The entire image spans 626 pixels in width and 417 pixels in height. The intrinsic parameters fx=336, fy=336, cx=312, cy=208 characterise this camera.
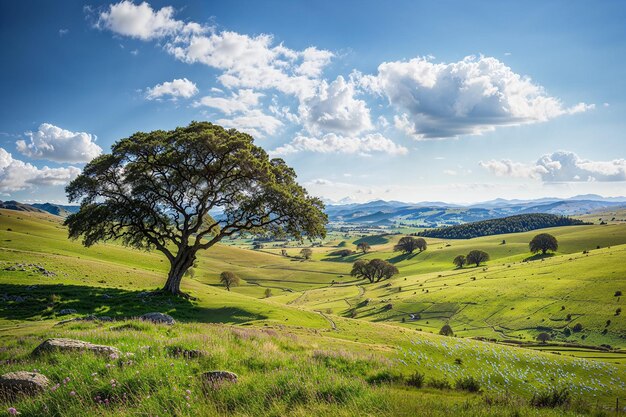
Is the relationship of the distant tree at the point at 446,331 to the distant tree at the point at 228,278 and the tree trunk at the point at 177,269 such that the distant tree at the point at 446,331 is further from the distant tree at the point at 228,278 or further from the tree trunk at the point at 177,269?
the distant tree at the point at 228,278

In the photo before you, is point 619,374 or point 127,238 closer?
point 619,374

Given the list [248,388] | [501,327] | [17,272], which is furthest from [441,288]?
[248,388]

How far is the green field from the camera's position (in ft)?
26.9

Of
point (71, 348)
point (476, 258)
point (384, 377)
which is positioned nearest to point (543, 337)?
point (384, 377)

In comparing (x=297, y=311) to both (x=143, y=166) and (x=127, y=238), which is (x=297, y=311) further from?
(x=143, y=166)

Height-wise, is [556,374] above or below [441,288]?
above

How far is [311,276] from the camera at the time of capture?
18512 cm

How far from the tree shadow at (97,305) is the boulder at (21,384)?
18.6 meters

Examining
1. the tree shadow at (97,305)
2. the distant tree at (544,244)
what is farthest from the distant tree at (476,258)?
the tree shadow at (97,305)

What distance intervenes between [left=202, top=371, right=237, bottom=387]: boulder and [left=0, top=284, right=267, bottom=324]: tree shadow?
19.5 m

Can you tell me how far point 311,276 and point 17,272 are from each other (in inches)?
6007

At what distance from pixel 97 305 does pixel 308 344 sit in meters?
23.8

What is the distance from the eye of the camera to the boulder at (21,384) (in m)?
7.97

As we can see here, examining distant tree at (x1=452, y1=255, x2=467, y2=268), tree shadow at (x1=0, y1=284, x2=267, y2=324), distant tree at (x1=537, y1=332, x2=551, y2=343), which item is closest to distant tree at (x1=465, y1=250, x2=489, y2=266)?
distant tree at (x1=452, y1=255, x2=467, y2=268)
